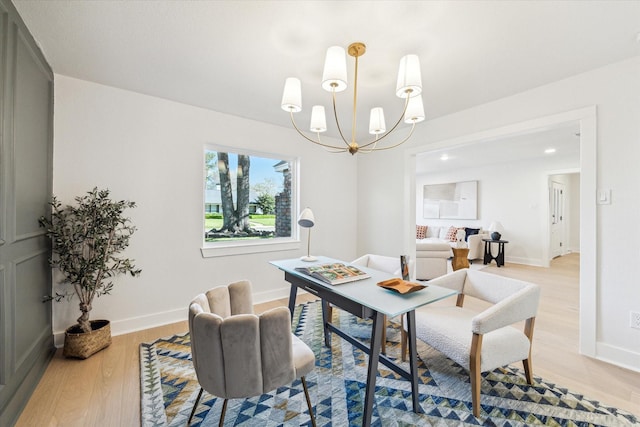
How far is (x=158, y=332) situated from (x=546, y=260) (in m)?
7.27

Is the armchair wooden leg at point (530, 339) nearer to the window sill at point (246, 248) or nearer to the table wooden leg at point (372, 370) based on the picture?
the table wooden leg at point (372, 370)

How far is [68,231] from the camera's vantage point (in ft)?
7.41

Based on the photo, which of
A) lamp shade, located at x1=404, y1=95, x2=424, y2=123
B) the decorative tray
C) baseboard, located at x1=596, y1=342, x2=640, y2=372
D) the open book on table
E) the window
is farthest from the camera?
the window

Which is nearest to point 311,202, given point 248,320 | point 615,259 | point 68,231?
point 68,231

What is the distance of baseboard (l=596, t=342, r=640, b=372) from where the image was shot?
206cm

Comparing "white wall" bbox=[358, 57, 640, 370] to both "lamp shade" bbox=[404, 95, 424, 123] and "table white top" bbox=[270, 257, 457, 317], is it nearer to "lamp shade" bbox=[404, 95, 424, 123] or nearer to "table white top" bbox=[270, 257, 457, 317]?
"lamp shade" bbox=[404, 95, 424, 123]

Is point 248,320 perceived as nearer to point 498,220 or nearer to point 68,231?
point 68,231

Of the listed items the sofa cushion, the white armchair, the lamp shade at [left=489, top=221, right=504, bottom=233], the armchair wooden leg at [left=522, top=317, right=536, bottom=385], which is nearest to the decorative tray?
the white armchair

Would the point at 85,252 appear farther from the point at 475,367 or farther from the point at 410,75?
the point at 475,367

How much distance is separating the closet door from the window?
1.35 metres

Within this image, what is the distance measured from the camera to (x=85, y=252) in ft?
7.96

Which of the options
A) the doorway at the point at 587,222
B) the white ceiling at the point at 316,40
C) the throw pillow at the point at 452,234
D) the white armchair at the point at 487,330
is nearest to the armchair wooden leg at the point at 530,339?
the white armchair at the point at 487,330

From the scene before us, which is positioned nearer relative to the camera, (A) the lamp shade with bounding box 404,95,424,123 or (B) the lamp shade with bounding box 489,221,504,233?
(A) the lamp shade with bounding box 404,95,424,123

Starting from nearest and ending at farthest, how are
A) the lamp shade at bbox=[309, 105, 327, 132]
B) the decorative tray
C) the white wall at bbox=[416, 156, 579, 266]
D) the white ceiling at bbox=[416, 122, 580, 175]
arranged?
the decorative tray < the lamp shade at bbox=[309, 105, 327, 132] < the white ceiling at bbox=[416, 122, 580, 175] < the white wall at bbox=[416, 156, 579, 266]
